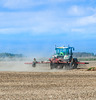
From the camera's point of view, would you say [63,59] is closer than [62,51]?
Yes

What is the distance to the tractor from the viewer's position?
110ft

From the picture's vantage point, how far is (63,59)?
33.8 metres

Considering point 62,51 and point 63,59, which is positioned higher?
point 62,51

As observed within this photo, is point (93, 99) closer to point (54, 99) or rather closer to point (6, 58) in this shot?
point (54, 99)

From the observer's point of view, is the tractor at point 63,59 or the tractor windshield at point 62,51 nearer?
the tractor at point 63,59

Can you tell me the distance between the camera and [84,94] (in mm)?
13555

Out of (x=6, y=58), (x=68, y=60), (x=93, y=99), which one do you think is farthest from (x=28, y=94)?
(x=6, y=58)

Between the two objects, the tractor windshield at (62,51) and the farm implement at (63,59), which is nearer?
the farm implement at (63,59)

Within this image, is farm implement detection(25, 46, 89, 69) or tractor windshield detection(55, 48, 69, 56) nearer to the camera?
farm implement detection(25, 46, 89, 69)

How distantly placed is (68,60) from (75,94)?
1996 cm

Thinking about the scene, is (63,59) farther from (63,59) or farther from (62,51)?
(62,51)

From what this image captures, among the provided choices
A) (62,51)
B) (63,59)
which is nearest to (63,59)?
(63,59)

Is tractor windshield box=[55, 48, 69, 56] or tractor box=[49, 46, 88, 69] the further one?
tractor windshield box=[55, 48, 69, 56]

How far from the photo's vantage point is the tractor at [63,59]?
3341cm
